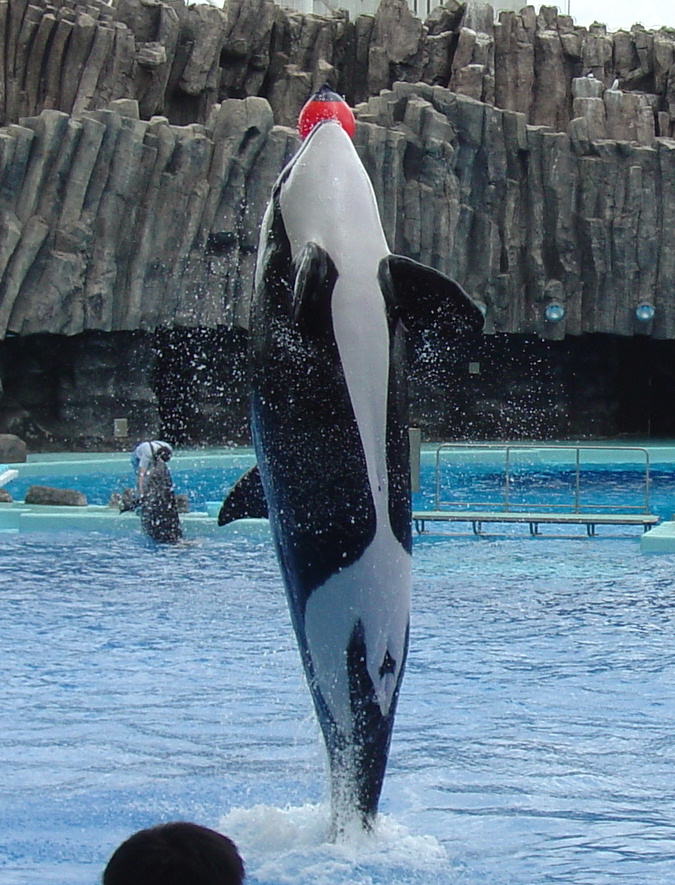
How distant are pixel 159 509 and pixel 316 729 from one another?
504cm

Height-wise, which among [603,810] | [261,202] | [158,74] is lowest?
[603,810]

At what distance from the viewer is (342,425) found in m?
3.04

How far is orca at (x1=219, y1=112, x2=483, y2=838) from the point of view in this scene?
117 inches

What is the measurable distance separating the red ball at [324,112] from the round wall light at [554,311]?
17837 millimetres

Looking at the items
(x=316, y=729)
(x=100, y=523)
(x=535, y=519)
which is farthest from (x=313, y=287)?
(x=100, y=523)

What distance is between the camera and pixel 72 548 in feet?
32.2

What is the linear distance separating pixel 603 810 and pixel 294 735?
1282mm

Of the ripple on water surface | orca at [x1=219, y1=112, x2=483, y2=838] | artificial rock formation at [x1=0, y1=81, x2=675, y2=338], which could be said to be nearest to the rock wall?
artificial rock formation at [x1=0, y1=81, x2=675, y2=338]

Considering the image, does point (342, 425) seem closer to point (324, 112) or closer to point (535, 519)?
point (324, 112)

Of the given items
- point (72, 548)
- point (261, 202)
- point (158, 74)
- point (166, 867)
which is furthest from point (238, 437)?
point (166, 867)

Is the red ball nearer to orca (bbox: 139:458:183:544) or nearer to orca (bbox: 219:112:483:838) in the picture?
orca (bbox: 219:112:483:838)

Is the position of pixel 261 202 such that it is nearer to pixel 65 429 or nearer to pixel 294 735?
pixel 65 429

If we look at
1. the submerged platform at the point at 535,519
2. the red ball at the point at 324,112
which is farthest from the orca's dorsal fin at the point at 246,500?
the submerged platform at the point at 535,519

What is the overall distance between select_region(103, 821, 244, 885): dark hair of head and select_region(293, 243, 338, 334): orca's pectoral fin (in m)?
A: 1.56
